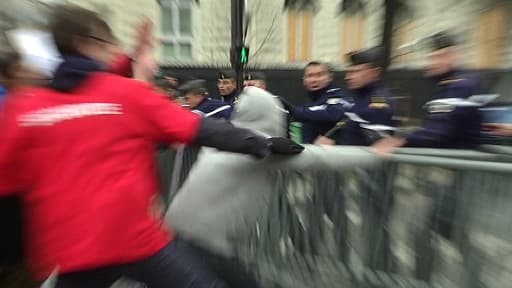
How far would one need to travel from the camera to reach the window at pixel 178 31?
20094 millimetres

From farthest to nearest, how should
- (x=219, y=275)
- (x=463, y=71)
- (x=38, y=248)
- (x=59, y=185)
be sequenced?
1. (x=463, y=71)
2. (x=219, y=275)
3. (x=38, y=248)
4. (x=59, y=185)

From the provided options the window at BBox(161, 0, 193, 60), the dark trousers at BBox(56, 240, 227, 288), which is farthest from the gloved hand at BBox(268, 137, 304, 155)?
the window at BBox(161, 0, 193, 60)

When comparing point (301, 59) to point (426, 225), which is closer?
point (426, 225)

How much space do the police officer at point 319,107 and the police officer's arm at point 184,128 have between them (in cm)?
261

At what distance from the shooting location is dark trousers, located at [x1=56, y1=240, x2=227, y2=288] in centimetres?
210

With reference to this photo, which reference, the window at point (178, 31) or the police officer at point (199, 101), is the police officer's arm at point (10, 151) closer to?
the police officer at point (199, 101)

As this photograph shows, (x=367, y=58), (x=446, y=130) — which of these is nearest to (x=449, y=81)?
(x=446, y=130)

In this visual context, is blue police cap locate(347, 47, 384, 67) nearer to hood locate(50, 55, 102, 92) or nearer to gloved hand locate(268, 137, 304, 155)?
gloved hand locate(268, 137, 304, 155)

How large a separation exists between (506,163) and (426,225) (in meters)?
0.41

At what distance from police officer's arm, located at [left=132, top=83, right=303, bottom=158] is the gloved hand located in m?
0.14

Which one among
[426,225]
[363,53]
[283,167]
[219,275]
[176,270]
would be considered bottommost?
[219,275]

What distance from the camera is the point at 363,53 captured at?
425 cm

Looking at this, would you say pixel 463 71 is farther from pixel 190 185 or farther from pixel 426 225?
pixel 190 185

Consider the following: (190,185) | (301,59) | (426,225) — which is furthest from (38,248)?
(301,59)
